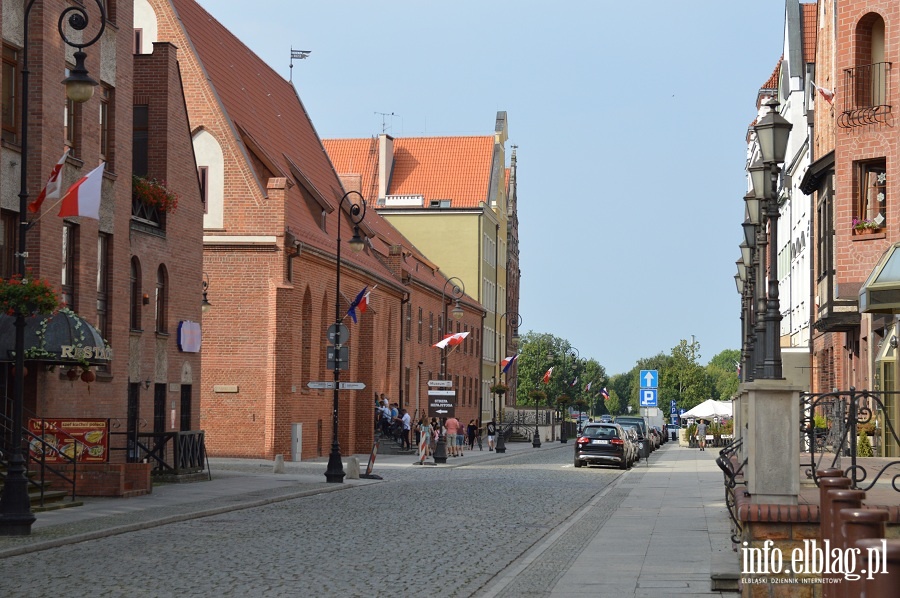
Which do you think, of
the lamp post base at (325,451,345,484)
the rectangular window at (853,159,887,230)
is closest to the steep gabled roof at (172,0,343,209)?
the lamp post base at (325,451,345,484)

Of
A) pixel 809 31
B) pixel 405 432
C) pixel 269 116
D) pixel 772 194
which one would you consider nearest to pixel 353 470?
pixel 772 194

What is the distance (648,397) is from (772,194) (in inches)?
2187

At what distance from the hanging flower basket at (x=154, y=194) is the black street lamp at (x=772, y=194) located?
64.4ft

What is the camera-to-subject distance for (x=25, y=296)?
762 inches

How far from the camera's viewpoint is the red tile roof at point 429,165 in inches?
3748

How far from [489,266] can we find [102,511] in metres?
76.8

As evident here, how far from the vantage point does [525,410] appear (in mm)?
94250

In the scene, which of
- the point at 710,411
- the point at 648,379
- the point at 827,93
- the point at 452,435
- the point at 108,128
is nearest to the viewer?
the point at 108,128

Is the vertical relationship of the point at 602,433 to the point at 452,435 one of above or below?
above

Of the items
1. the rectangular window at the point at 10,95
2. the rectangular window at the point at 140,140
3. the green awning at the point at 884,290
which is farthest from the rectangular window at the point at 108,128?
the green awning at the point at 884,290

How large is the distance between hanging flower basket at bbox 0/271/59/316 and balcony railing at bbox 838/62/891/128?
20409 millimetres

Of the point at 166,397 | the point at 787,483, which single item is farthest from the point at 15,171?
the point at 787,483

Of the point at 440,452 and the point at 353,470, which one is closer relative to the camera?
the point at 353,470

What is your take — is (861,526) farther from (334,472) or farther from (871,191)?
(871,191)
